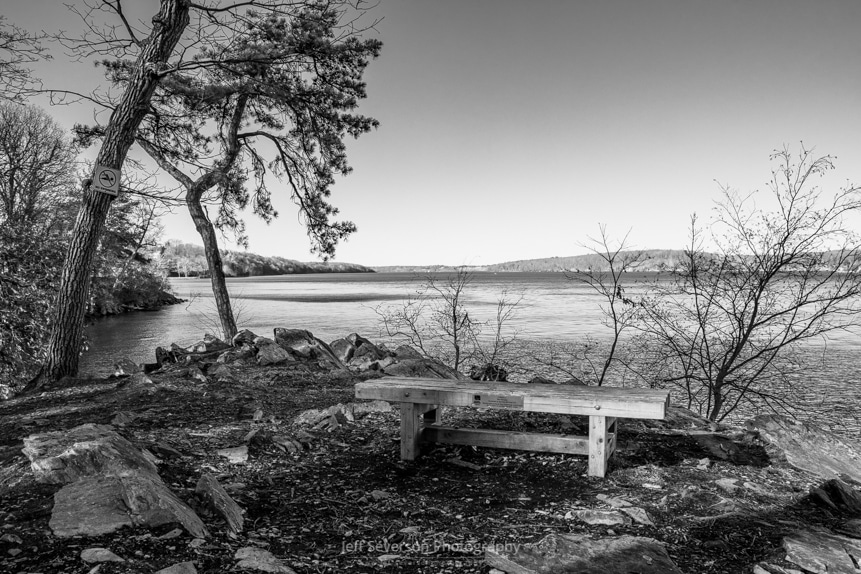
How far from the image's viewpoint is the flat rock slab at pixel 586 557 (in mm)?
2633

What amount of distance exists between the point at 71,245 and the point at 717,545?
23.7 feet

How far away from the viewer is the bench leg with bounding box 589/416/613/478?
156 inches

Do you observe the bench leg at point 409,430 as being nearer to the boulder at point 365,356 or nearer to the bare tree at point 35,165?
the boulder at point 365,356

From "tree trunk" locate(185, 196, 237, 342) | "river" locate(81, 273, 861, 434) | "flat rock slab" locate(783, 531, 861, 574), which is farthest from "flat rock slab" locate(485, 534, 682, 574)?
"tree trunk" locate(185, 196, 237, 342)

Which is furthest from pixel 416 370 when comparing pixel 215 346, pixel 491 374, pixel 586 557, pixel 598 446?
pixel 586 557

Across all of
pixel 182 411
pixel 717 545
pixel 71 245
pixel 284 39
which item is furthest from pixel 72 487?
pixel 284 39

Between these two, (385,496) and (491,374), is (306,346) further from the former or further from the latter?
(385,496)

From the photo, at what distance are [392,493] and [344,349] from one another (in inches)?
316

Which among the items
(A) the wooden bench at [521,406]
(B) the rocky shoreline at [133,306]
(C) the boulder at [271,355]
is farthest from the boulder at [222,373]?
(B) the rocky shoreline at [133,306]

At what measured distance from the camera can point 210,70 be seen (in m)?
8.39

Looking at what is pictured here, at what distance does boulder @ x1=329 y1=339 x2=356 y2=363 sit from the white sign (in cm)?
556

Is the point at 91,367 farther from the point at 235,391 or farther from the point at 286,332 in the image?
the point at 235,391

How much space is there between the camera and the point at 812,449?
4672mm

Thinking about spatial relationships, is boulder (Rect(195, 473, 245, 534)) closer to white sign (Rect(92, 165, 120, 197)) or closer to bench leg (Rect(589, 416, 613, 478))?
bench leg (Rect(589, 416, 613, 478))
